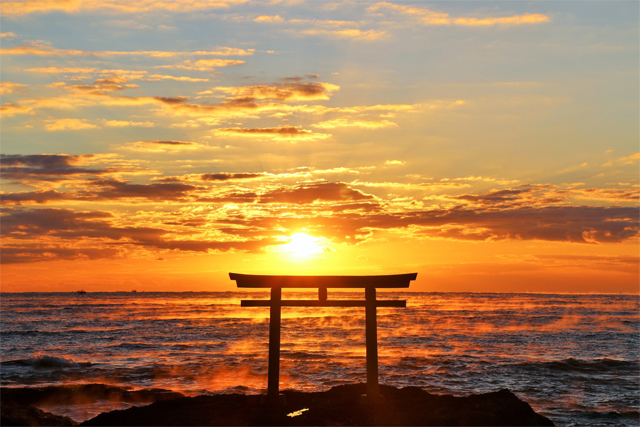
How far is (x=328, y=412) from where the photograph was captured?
1053 cm

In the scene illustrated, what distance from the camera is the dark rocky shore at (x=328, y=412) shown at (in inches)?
393

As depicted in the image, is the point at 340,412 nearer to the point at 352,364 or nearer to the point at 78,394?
the point at 78,394

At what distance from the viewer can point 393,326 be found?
141 feet

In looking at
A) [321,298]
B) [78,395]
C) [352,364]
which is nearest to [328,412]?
[321,298]

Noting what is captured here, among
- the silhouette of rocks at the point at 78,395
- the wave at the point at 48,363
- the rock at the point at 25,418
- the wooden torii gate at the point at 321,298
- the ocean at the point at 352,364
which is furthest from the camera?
the wave at the point at 48,363

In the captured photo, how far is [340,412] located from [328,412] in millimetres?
255

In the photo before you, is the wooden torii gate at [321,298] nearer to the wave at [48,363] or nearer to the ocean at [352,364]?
the ocean at [352,364]

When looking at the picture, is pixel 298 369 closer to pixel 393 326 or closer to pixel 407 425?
pixel 407 425

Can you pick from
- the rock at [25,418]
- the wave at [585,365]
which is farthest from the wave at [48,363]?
the wave at [585,365]

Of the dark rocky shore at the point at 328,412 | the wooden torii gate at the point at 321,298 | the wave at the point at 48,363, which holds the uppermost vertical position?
the wooden torii gate at the point at 321,298

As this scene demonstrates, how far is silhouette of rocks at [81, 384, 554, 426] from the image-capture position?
9.95m

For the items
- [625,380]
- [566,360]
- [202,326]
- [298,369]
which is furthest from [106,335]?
[625,380]

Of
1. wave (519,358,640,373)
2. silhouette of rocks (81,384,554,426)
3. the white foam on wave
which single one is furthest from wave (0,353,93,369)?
wave (519,358,640,373)

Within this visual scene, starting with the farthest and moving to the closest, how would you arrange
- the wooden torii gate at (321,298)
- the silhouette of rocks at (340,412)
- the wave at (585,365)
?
1. the wave at (585,365)
2. the wooden torii gate at (321,298)
3. the silhouette of rocks at (340,412)
